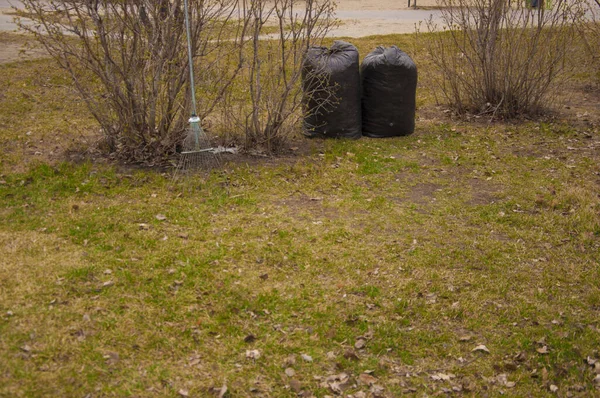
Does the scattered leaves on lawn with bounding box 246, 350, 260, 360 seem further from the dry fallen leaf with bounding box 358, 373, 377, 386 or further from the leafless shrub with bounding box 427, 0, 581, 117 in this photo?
the leafless shrub with bounding box 427, 0, 581, 117

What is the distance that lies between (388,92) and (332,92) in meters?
0.76

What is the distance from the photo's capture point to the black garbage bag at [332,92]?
7.21 metres

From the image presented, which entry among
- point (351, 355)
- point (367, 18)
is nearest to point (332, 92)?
point (351, 355)

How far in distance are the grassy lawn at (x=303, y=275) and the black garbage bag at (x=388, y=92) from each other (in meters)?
0.63

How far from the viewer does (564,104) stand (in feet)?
30.3

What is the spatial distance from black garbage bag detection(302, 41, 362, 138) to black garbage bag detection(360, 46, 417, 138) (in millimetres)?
176

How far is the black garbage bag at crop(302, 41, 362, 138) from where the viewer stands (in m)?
7.21

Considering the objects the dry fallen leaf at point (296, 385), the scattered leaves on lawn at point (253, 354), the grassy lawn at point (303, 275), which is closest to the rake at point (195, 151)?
the grassy lawn at point (303, 275)

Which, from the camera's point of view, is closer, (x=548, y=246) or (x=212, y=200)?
A: (x=548, y=246)

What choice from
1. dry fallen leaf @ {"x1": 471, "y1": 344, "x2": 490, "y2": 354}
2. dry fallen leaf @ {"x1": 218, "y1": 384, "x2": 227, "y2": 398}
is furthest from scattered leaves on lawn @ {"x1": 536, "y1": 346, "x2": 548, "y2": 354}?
dry fallen leaf @ {"x1": 218, "y1": 384, "x2": 227, "y2": 398}

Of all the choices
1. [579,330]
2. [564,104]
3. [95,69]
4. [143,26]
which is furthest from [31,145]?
[564,104]

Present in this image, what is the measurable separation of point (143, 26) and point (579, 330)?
4.84 m

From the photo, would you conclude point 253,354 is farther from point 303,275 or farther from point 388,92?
point 388,92

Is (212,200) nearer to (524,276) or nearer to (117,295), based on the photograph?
(117,295)
